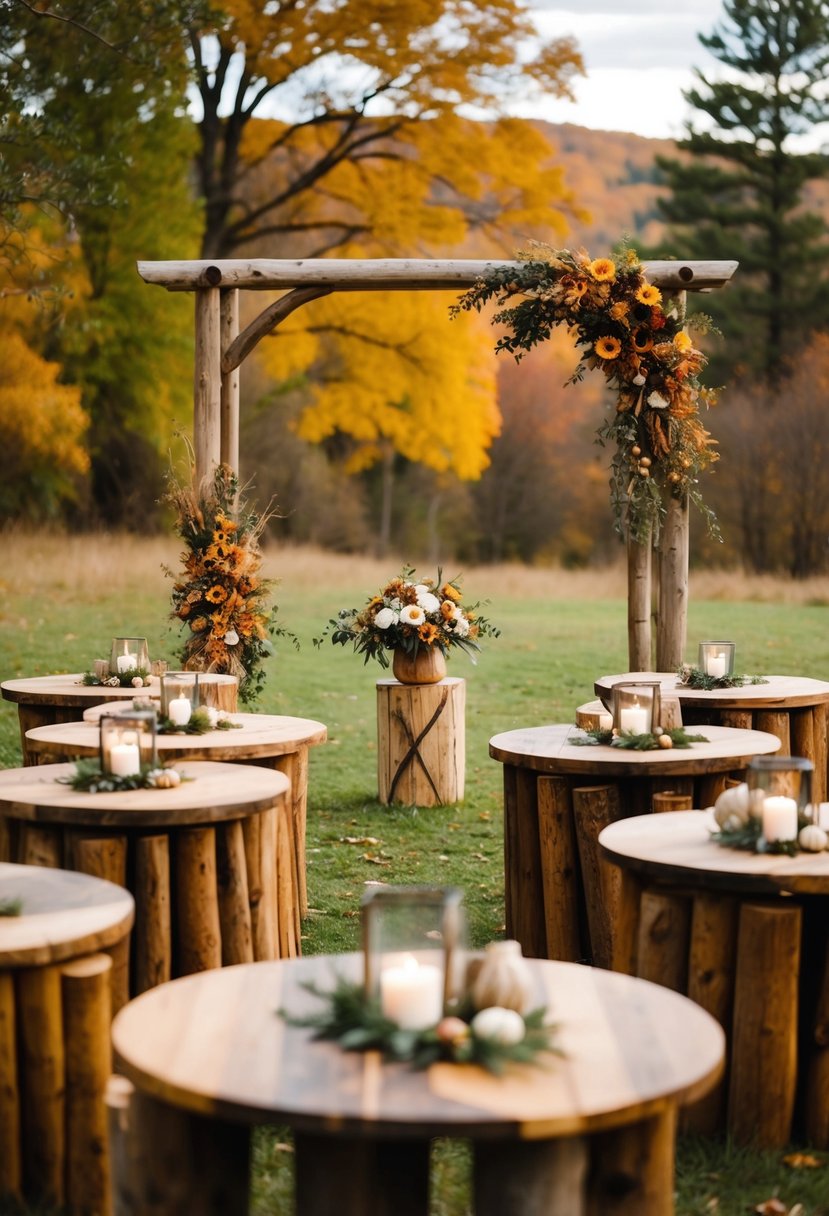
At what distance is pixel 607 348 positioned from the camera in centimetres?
730

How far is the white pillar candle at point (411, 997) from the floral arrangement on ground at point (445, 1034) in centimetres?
2

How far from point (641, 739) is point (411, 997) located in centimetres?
247

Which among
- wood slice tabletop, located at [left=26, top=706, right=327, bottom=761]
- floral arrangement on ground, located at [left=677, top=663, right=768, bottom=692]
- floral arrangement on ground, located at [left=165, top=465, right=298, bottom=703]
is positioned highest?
floral arrangement on ground, located at [left=165, top=465, right=298, bottom=703]

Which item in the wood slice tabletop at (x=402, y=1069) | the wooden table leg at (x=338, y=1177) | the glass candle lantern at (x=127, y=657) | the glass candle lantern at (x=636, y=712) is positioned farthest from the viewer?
the glass candle lantern at (x=127, y=657)

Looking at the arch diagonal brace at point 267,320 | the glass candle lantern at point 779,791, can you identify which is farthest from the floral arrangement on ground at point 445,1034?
the arch diagonal brace at point 267,320

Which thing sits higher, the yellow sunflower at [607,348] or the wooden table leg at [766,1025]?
the yellow sunflower at [607,348]

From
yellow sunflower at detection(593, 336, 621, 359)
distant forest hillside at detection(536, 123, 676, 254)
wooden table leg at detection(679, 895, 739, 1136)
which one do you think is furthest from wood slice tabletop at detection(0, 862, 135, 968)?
distant forest hillside at detection(536, 123, 676, 254)

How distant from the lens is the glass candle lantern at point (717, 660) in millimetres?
6223

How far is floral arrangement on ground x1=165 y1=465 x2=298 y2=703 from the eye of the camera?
7.76 m

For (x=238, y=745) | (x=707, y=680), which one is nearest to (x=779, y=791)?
(x=238, y=745)

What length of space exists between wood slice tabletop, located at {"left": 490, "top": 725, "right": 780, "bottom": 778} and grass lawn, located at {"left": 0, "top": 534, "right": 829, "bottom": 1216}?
1.05 meters

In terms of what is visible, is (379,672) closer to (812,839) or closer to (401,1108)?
(812,839)

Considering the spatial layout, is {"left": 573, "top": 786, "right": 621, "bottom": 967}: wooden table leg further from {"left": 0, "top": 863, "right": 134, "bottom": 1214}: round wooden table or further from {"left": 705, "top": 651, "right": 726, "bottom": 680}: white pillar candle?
{"left": 0, "top": 863, "right": 134, "bottom": 1214}: round wooden table

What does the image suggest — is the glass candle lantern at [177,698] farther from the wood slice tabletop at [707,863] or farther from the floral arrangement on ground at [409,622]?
the floral arrangement on ground at [409,622]
